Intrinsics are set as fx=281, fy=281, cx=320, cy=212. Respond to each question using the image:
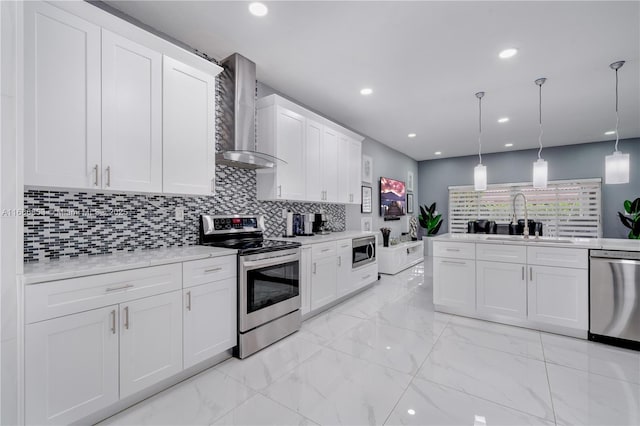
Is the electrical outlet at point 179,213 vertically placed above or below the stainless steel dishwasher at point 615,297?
above

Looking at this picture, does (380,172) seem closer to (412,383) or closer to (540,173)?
(540,173)

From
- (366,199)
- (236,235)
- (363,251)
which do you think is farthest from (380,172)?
(236,235)

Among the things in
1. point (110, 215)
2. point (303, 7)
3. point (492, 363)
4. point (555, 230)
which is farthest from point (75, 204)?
point (555, 230)

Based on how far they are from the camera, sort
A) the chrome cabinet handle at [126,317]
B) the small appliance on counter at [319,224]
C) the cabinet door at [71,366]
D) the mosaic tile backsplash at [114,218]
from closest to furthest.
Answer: the cabinet door at [71,366]
the chrome cabinet handle at [126,317]
the mosaic tile backsplash at [114,218]
the small appliance on counter at [319,224]

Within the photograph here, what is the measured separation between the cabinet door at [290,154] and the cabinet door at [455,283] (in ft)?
6.36

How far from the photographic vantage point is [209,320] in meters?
2.16

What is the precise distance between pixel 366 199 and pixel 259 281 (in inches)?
136

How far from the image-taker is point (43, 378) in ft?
4.60

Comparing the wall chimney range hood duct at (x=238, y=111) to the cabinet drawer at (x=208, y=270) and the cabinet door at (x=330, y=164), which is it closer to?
the cabinet drawer at (x=208, y=270)

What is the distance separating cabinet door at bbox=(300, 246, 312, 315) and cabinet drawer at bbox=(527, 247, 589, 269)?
232 cm

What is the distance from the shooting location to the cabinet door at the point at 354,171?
4.51 metres

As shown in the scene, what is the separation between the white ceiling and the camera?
2.13m

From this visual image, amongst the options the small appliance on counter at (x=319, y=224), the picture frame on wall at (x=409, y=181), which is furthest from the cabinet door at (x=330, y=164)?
the picture frame on wall at (x=409, y=181)

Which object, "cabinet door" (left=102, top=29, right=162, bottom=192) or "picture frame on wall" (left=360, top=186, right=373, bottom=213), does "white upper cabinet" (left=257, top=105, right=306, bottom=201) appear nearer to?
"cabinet door" (left=102, top=29, right=162, bottom=192)
